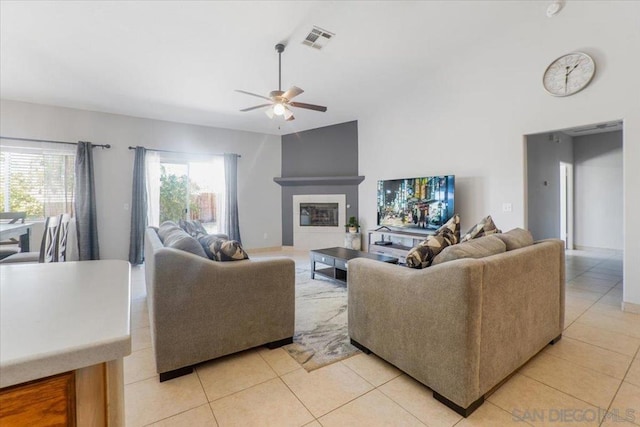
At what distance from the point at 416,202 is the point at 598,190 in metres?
4.46

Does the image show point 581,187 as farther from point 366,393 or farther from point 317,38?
point 366,393

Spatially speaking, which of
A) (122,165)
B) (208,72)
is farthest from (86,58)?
(122,165)

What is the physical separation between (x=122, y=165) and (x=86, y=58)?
2.17 metres

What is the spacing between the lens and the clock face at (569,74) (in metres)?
3.20

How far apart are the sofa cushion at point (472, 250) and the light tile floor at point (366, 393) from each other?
0.83m

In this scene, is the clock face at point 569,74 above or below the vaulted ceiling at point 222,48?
below

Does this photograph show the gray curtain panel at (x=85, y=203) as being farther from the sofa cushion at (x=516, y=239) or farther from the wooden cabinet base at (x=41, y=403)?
the sofa cushion at (x=516, y=239)

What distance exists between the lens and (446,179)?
437 centimetres

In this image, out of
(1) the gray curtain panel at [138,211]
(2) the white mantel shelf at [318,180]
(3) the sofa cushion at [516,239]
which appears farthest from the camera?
(2) the white mantel shelf at [318,180]

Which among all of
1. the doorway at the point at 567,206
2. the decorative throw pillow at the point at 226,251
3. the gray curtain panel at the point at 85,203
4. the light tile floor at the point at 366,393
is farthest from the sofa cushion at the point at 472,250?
the doorway at the point at 567,206

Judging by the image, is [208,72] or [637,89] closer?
[637,89]

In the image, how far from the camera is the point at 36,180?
4633 millimetres

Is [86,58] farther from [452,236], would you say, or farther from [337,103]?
[452,236]

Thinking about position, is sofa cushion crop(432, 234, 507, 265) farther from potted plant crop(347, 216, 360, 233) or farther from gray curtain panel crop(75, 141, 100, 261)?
gray curtain panel crop(75, 141, 100, 261)
